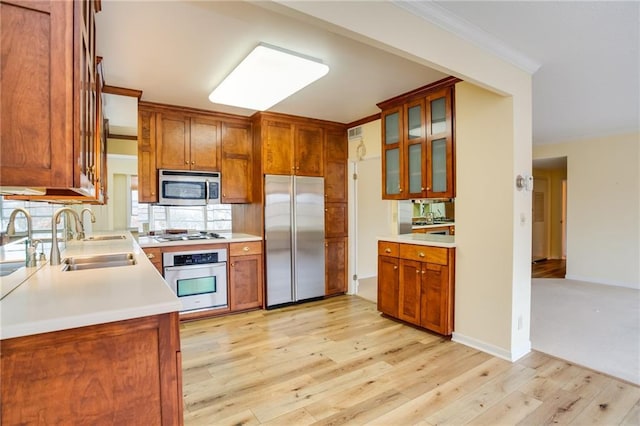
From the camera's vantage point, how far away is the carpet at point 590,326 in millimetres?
2671

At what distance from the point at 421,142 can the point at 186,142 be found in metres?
2.78

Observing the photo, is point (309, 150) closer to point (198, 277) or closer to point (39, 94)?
point (198, 277)

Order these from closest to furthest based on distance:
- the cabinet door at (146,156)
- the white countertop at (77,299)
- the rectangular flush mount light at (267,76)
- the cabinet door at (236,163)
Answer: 1. the white countertop at (77,299)
2. the rectangular flush mount light at (267,76)
3. the cabinet door at (146,156)
4. the cabinet door at (236,163)

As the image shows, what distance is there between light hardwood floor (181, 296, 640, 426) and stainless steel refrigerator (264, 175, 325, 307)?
0.90m

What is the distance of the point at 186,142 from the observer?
3.97m

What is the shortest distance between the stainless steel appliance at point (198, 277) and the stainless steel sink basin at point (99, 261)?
1168 millimetres

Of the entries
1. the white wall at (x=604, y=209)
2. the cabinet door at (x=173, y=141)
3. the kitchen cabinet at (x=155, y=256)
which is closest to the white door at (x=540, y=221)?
the white wall at (x=604, y=209)

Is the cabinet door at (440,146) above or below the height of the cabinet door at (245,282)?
above

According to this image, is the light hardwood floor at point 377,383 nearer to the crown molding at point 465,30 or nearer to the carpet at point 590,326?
the carpet at point 590,326

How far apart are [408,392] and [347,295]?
254 centimetres

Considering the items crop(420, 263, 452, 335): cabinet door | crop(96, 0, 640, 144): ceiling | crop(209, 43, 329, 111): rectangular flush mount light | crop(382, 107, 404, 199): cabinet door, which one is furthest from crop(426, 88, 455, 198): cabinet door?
crop(209, 43, 329, 111): rectangular flush mount light

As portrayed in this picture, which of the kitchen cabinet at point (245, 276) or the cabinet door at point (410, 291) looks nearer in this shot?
the cabinet door at point (410, 291)

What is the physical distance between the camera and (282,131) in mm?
4230

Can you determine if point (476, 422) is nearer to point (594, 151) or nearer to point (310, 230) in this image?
point (310, 230)
